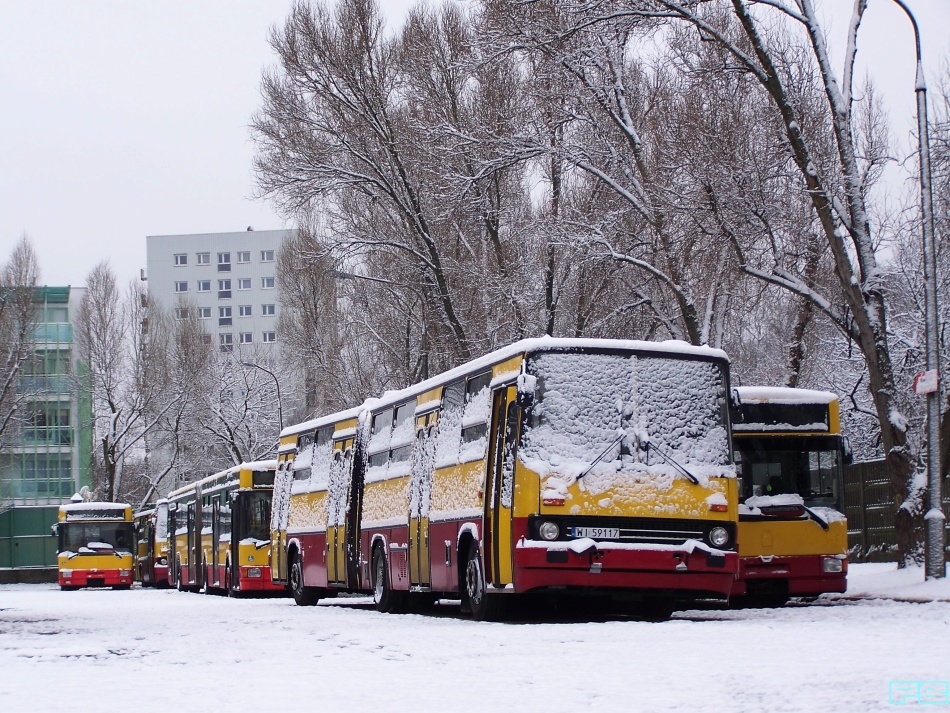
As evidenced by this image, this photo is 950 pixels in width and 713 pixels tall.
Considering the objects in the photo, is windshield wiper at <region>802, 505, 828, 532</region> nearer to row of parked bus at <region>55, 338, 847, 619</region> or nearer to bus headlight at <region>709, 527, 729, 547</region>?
row of parked bus at <region>55, 338, 847, 619</region>

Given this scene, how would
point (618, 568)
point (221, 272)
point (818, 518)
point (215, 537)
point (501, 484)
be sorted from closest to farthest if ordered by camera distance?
point (618, 568), point (501, 484), point (818, 518), point (215, 537), point (221, 272)

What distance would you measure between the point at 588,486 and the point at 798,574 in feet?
16.9

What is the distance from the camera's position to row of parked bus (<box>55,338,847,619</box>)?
16094mm

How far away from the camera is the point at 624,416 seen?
54.4ft

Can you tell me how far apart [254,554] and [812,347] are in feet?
59.6

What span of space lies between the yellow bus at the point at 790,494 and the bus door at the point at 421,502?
4.05 metres

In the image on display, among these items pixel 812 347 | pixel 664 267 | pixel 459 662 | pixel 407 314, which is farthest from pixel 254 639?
pixel 812 347

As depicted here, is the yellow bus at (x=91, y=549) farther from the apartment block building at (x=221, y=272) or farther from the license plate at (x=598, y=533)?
the apartment block building at (x=221, y=272)

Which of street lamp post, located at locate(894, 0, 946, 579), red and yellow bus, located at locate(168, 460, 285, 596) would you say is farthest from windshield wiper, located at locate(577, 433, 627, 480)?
red and yellow bus, located at locate(168, 460, 285, 596)

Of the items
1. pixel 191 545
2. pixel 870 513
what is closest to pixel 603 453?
pixel 870 513

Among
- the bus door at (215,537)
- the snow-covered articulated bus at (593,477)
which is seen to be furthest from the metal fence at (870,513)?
the bus door at (215,537)

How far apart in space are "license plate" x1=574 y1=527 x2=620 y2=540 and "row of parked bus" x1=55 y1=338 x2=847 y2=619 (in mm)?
11

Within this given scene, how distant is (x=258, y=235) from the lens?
12106 centimetres

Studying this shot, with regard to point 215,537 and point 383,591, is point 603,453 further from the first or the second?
point 215,537
